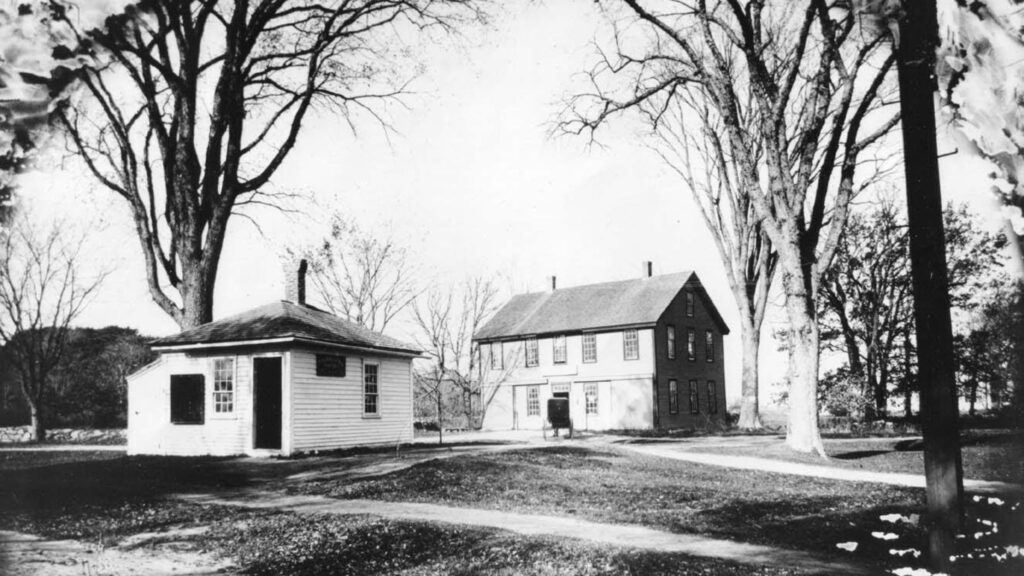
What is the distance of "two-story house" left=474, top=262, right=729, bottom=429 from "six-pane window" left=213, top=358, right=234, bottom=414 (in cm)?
2341

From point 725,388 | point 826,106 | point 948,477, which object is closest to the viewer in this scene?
point 948,477

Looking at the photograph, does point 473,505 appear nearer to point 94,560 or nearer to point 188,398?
point 94,560

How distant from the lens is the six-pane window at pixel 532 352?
41469 mm

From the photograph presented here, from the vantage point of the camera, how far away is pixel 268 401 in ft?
65.4

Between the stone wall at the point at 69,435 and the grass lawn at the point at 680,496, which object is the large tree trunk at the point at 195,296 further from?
the grass lawn at the point at 680,496

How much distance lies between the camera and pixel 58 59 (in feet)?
8.06

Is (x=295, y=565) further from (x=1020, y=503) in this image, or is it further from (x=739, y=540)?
(x=1020, y=503)

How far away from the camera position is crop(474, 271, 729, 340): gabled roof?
38844 mm

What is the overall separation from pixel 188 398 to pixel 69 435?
→ 6884 mm

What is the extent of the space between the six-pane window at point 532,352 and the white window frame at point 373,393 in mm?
21118

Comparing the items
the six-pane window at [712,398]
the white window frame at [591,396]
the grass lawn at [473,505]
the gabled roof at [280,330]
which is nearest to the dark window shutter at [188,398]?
the gabled roof at [280,330]

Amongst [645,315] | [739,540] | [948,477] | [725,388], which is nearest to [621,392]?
[645,315]

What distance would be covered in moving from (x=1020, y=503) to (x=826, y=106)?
43.7 ft

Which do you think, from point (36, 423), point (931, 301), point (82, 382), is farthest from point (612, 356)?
point (931, 301)
